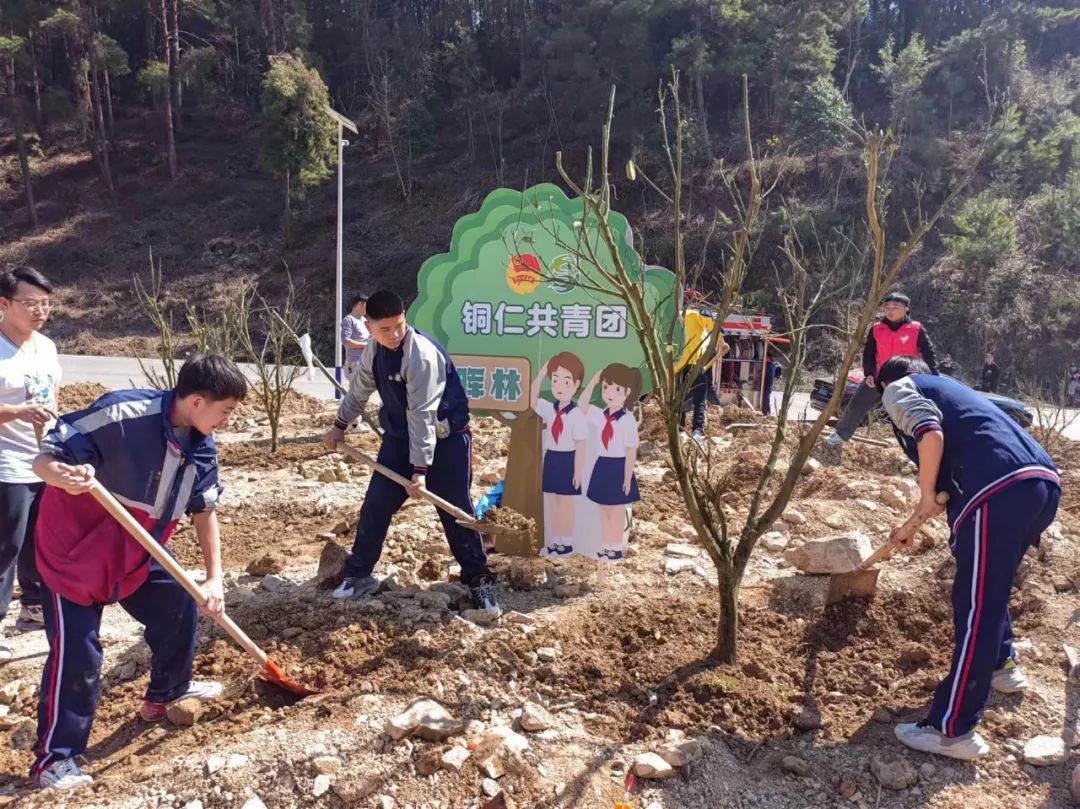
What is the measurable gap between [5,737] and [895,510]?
5030 millimetres

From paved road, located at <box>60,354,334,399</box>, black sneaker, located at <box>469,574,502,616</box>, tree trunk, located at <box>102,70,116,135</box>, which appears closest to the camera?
black sneaker, located at <box>469,574,502,616</box>

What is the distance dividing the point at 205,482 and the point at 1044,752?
9.82 ft

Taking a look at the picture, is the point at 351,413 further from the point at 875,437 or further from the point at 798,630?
the point at 875,437

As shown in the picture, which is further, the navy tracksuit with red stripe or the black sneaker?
the black sneaker

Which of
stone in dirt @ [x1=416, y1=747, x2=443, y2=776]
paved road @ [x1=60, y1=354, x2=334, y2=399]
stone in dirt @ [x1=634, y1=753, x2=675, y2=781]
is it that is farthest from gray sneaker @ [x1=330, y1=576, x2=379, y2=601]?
paved road @ [x1=60, y1=354, x2=334, y2=399]

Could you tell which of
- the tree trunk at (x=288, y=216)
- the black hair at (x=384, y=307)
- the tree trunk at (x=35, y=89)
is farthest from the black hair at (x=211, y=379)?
the tree trunk at (x=35, y=89)

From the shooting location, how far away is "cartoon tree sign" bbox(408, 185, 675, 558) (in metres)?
4.18

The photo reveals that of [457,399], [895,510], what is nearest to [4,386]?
[457,399]

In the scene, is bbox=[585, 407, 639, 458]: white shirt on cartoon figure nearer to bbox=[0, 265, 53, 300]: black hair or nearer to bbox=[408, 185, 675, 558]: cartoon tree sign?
bbox=[408, 185, 675, 558]: cartoon tree sign

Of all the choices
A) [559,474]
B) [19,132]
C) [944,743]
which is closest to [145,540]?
[559,474]

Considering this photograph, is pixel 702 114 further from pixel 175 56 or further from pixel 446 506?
pixel 446 506

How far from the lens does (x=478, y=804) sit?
8.20 feet

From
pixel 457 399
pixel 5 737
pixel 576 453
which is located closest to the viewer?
pixel 5 737

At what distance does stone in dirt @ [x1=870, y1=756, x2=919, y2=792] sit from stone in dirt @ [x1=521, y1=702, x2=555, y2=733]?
1098 millimetres
